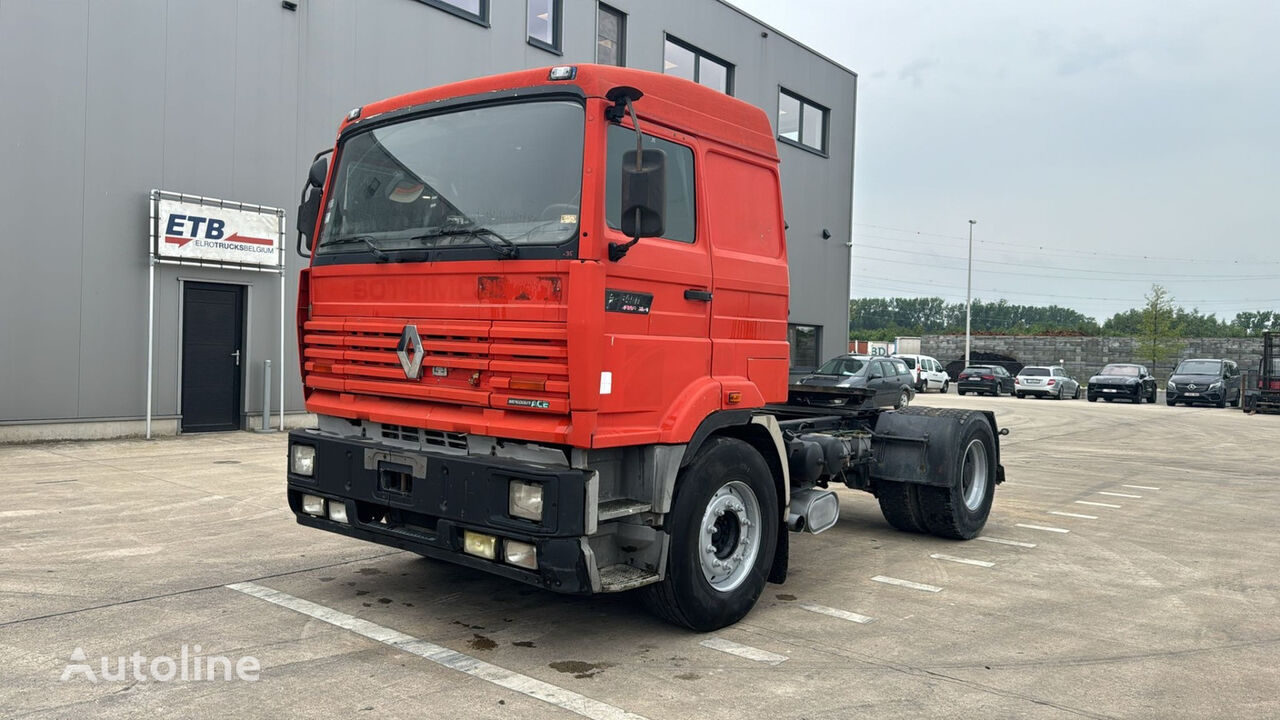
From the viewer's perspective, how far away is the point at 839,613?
557 cm

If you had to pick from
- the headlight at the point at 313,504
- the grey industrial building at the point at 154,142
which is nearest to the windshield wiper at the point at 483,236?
the headlight at the point at 313,504

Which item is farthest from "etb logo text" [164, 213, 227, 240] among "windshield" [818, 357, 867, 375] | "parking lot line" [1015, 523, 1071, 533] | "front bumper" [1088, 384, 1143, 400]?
"front bumper" [1088, 384, 1143, 400]

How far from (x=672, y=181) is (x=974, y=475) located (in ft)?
14.8

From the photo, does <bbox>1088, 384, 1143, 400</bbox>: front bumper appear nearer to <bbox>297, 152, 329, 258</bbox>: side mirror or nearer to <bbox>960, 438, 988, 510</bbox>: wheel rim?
<bbox>960, 438, 988, 510</bbox>: wheel rim

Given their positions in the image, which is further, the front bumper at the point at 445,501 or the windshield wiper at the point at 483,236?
the windshield wiper at the point at 483,236

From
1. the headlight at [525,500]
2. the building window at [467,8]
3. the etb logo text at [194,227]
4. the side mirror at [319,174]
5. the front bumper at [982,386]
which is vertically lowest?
the front bumper at [982,386]

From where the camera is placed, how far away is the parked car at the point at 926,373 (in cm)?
→ 3956

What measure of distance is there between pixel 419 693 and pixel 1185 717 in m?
3.23

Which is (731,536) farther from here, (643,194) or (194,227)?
(194,227)

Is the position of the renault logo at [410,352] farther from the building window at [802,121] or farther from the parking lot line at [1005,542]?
the building window at [802,121]

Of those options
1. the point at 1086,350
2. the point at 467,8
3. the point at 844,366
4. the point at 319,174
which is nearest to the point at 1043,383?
the point at 844,366

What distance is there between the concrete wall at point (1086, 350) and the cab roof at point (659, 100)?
56.2 m

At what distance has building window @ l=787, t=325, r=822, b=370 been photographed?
82.9ft

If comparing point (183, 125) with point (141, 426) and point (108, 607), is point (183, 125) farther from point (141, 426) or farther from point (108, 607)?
point (108, 607)
